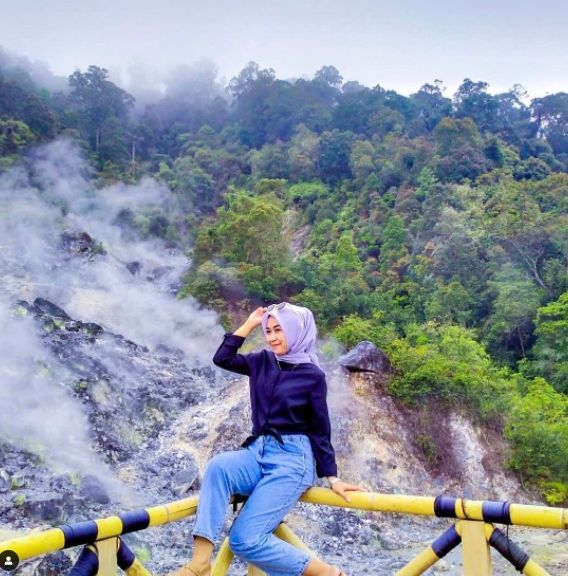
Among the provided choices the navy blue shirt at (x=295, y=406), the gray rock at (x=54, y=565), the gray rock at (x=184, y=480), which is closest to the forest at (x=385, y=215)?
the gray rock at (x=184, y=480)

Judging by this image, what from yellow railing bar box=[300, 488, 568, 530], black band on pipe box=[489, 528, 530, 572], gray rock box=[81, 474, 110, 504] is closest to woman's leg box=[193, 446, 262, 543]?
yellow railing bar box=[300, 488, 568, 530]

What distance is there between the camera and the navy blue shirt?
2480mm

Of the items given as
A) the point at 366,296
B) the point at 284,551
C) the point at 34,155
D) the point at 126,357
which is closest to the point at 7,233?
the point at 34,155

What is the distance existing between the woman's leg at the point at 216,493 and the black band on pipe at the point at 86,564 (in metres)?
0.30

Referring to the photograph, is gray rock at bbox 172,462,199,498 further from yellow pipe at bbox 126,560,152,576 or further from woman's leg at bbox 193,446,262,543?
yellow pipe at bbox 126,560,152,576

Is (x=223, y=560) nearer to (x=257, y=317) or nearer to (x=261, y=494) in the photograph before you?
(x=261, y=494)

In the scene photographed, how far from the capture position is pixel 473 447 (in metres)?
10.8

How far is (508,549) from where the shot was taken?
6.42ft

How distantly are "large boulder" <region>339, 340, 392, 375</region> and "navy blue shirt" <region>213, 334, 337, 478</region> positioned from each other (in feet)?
28.9

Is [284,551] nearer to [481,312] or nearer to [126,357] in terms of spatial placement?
[126,357]

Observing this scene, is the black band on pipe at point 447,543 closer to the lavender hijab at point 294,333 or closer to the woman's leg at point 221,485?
the woman's leg at point 221,485

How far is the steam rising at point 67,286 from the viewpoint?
392 inches

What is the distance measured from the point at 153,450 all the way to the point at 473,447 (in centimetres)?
528

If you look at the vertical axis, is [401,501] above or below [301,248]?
above
